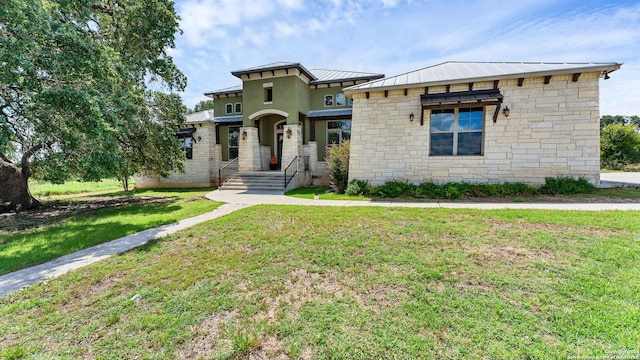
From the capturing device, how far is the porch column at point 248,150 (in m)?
15.3

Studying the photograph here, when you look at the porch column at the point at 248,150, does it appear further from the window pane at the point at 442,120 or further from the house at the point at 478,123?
the window pane at the point at 442,120

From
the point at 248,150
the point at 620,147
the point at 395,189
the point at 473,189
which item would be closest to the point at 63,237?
the point at 395,189

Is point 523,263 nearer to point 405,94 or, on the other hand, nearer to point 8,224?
point 405,94

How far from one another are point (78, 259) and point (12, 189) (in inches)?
336

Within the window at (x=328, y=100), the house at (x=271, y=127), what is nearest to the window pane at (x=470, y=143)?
the house at (x=271, y=127)

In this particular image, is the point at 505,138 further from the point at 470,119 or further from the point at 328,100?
the point at 328,100

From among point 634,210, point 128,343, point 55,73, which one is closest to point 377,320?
point 128,343

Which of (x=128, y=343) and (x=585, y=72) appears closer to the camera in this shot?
(x=128, y=343)

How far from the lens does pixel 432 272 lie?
318 centimetres

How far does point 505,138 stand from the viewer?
8.76 m

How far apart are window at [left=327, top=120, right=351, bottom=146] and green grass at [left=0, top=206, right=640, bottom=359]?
1178 centimetres

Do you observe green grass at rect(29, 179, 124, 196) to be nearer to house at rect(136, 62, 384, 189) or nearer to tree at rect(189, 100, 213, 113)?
house at rect(136, 62, 384, 189)

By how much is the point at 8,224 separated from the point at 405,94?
1308 cm

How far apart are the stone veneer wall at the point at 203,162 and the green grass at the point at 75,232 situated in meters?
8.91
